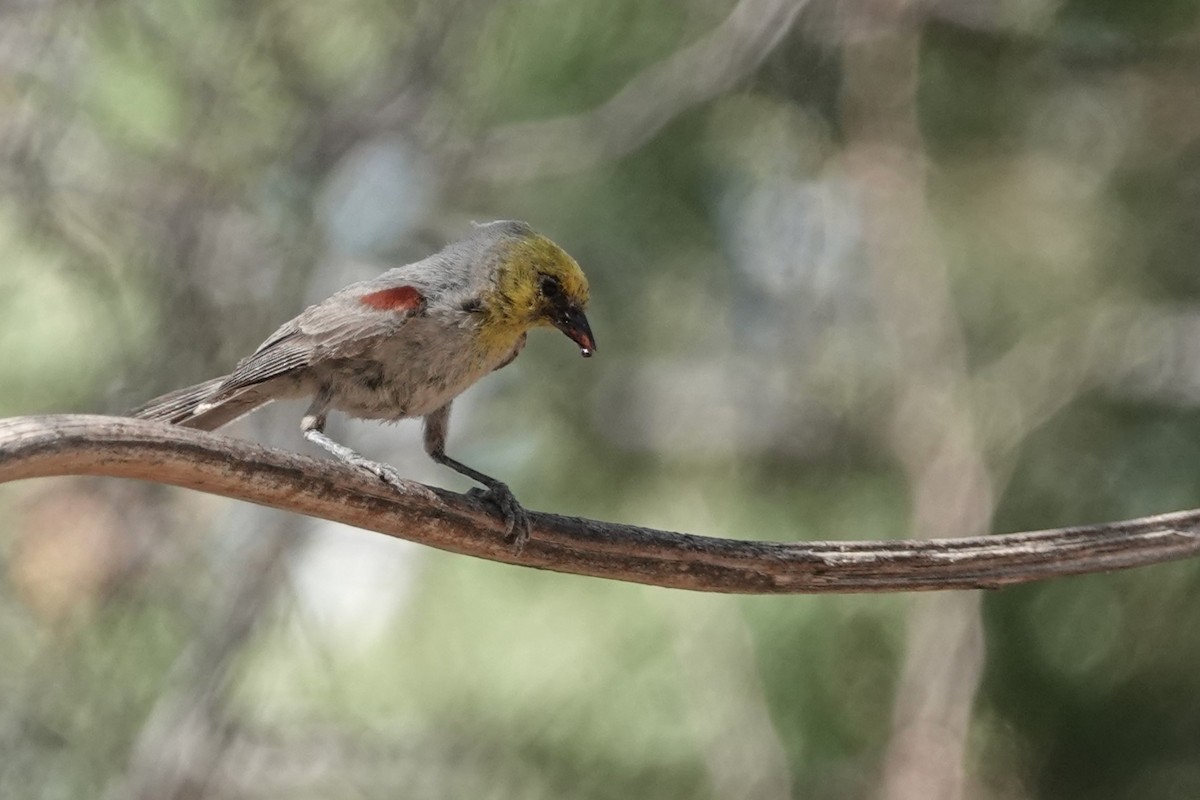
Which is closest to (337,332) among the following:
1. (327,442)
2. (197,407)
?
(327,442)

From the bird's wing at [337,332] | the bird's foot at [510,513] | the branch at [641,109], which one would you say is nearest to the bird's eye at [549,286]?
the bird's wing at [337,332]

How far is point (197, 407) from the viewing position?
3146mm

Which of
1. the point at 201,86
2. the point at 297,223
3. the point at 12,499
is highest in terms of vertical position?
the point at 201,86

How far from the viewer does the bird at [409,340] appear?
3162 millimetres

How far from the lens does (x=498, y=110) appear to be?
17.9 ft

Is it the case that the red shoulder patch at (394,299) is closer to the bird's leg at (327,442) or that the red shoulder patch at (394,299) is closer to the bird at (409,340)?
the bird at (409,340)

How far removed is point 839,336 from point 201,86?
2773 mm

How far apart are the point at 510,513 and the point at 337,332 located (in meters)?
0.70

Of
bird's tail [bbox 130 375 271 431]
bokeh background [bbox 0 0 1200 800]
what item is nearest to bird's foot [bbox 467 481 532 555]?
bird's tail [bbox 130 375 271 431]

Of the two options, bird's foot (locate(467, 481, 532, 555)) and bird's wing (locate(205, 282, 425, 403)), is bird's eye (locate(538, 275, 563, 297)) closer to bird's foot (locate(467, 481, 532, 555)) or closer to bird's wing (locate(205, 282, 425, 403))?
bird's wing (locate(205, 282, 425, 403))

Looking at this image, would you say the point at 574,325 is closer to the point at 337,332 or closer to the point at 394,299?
the point at 394,299

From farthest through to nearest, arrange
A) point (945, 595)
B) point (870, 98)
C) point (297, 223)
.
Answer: point (870, 98), point (297, 223), point (945, 595)

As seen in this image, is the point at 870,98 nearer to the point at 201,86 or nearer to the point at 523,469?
the point at 523,469

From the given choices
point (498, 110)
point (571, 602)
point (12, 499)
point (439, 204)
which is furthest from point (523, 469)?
point (12, 499)
